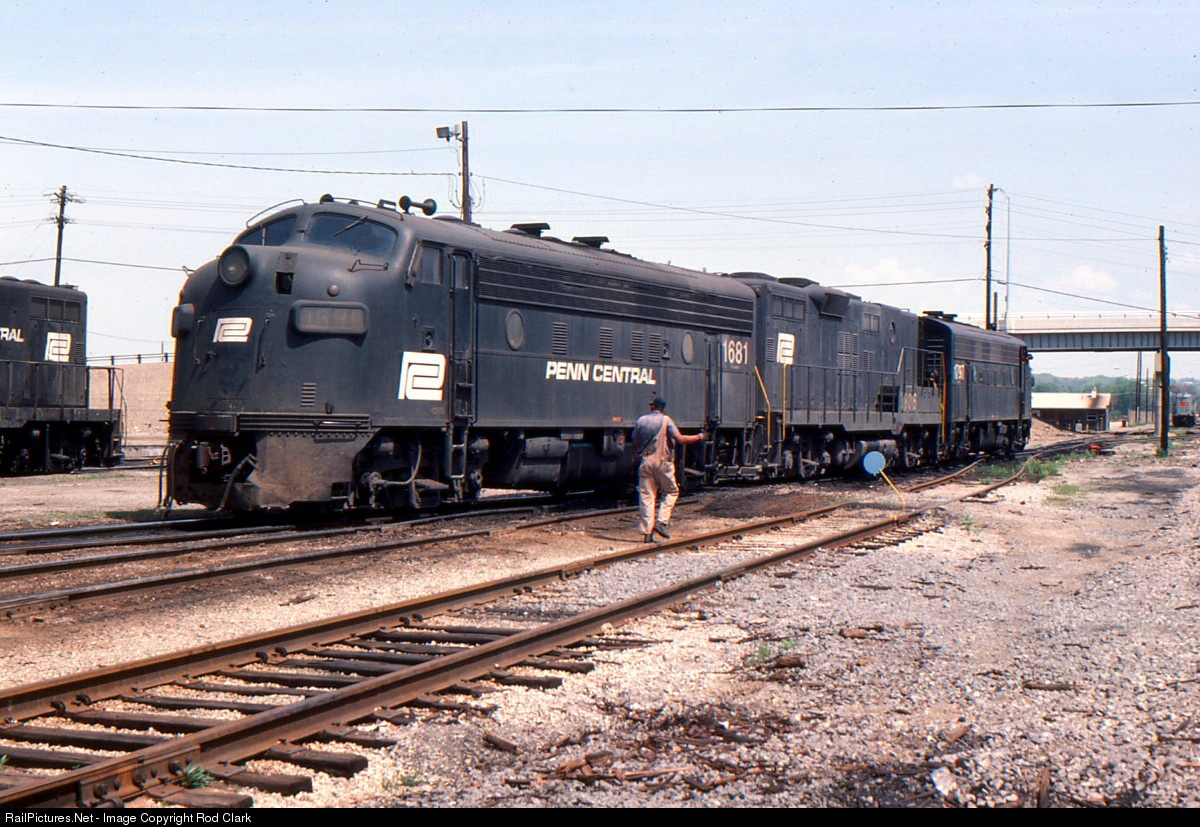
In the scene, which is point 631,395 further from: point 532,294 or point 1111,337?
point 1111,337

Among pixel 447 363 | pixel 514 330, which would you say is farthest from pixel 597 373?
pixel 447 363

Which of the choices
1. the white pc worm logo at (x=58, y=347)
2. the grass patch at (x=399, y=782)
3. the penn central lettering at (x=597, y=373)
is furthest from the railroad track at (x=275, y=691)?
the white pc worm logo at (x=58, y=347)

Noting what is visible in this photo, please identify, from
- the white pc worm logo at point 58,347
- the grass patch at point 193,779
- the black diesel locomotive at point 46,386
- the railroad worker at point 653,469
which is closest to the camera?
the grass patch at point 193,779

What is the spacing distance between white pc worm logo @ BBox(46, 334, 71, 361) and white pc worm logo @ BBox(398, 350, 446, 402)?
13.1 m

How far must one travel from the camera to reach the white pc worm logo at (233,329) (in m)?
11.6

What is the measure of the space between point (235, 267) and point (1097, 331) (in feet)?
252

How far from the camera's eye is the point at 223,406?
37.8 feet

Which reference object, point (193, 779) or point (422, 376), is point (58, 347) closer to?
point (422, 376)

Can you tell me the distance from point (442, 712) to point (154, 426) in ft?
144

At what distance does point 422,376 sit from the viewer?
41.2 feet

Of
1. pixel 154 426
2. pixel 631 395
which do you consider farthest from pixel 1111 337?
pixel 631 395

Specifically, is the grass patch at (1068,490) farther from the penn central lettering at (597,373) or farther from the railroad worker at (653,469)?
the railroad worker at (653,469)

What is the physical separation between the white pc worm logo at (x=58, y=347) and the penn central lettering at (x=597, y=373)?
13.1 m

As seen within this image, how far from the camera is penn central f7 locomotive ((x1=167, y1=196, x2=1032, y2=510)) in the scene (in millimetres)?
11562
